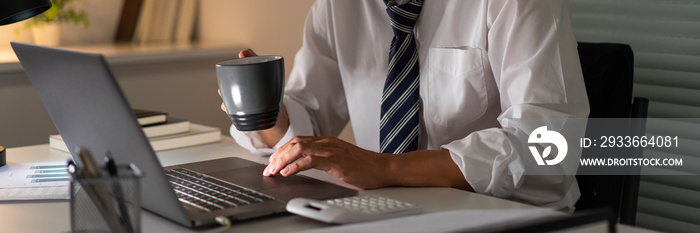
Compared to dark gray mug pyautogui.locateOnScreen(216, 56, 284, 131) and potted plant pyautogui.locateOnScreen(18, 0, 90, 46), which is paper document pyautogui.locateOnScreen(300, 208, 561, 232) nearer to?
dark gray mug pyautogui.locateOnScreen(216, 56, 284, 131)

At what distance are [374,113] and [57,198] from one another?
720mm

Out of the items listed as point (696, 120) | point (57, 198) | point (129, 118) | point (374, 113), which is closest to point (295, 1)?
point (374, 113)

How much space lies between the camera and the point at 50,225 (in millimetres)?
872

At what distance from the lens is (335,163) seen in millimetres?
1041

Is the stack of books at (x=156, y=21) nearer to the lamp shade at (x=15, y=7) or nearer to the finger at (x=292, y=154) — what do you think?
the lamp shade at (x=15, y=7)

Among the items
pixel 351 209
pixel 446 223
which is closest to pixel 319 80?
pixel 351 209

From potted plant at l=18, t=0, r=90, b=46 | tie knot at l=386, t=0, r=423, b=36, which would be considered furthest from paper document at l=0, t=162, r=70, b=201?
potted plant at l=18, t=0, r=90, b=46

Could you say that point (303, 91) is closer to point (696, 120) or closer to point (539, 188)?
point (539, 188)

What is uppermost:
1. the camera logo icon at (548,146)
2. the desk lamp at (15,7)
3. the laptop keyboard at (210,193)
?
the desk lamp at (15,7)

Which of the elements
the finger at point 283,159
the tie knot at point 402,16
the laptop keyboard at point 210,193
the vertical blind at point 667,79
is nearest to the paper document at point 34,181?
the laptop keyboard at point 210,193

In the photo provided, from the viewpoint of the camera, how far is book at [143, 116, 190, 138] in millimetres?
1484

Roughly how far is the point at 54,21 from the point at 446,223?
7.48 feet

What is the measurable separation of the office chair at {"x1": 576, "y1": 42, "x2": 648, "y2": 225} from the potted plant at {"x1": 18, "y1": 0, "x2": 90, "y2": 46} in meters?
1.95

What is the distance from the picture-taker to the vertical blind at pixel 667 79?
5.03 ft
